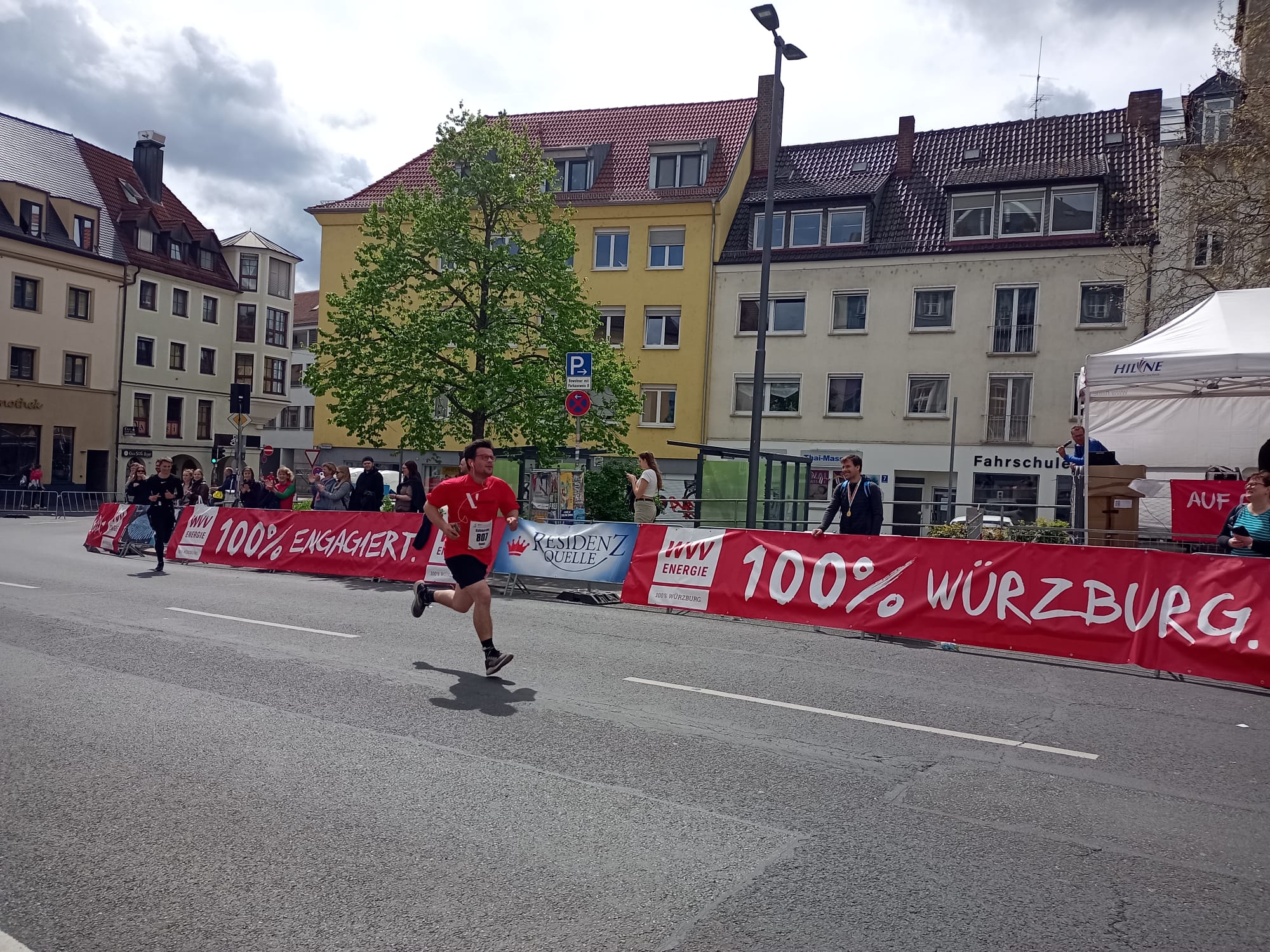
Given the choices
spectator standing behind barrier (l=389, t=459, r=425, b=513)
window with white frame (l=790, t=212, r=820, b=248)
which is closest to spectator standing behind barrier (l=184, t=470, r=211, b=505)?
spectator standing behind barrier (l=389, t=459, r=425, b=513)

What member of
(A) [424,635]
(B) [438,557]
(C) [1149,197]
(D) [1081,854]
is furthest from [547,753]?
(C) [1149,197]

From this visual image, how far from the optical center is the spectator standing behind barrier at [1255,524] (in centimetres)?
1030

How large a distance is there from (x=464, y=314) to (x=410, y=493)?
6.54 m

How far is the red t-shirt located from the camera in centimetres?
883

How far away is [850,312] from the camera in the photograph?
3744cm

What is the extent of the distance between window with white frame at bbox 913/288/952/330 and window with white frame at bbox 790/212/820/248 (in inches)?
171

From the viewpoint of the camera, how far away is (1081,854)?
4.61 metres

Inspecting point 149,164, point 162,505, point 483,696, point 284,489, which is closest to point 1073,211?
point 284,489

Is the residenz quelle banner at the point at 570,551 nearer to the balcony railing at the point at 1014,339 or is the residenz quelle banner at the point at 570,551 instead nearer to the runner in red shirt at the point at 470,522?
the runner in red shirt at the point at 470,522

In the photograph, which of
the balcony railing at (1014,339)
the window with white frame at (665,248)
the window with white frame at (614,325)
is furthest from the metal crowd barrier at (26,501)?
the balcony railing at (1014,339)

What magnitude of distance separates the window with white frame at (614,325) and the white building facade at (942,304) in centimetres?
373

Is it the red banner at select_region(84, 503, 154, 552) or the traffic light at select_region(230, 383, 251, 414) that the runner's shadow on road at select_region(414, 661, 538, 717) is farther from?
the traffic light at select_region(230, 383, 251, 414)

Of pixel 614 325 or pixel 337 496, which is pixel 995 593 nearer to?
pixel 337 496

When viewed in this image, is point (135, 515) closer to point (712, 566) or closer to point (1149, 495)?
point (712, 566)
